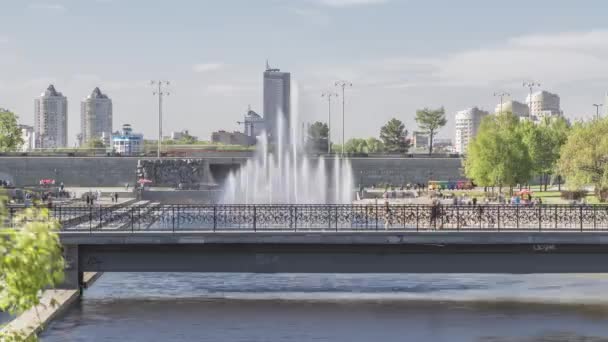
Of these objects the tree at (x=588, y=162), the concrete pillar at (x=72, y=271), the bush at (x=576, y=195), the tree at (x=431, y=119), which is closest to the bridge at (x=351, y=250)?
the concrete pillar at (x=72, y=271)

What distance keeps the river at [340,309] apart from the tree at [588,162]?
24231 millimetres

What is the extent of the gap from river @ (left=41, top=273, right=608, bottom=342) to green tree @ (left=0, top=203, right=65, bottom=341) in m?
18.5

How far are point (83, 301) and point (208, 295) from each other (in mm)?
4556

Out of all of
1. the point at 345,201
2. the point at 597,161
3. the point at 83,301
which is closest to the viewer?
the point at 83,301

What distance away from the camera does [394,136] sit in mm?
196625

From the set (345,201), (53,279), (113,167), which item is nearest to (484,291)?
(53,279)

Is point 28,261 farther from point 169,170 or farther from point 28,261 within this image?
point 169,170

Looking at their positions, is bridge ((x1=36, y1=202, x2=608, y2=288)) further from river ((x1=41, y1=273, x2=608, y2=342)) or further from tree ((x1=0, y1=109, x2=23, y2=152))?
tree ((x1=0, y1=109, x2=23, y2=152))

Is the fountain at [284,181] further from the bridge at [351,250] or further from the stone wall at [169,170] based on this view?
the bridge at [351,250]

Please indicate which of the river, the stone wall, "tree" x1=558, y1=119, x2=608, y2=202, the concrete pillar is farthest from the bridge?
the stone wall

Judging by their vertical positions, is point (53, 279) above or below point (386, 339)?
above

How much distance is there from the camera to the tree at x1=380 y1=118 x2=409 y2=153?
195000mm

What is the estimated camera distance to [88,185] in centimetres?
13250

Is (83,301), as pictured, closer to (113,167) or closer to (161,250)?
(161,250)
